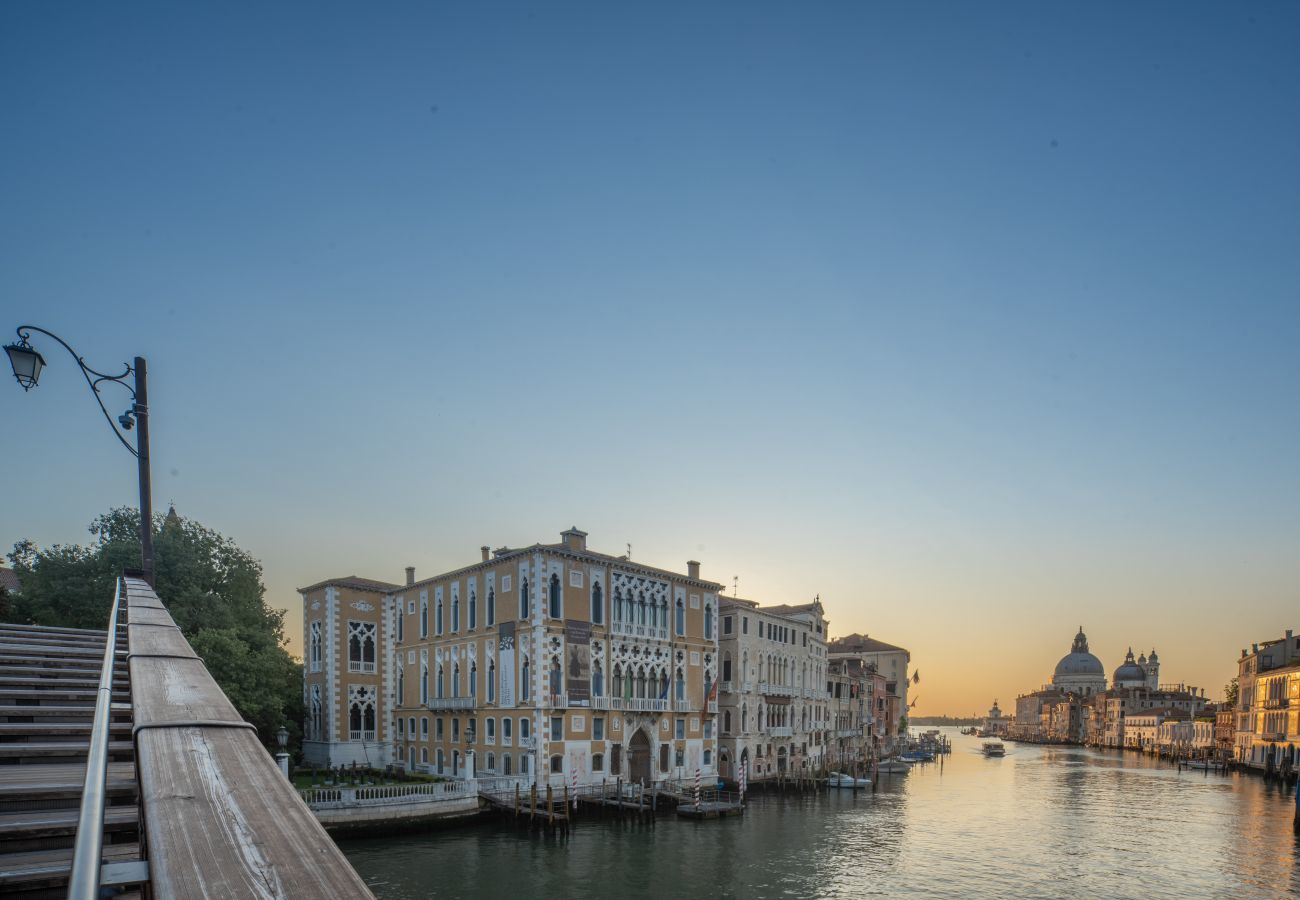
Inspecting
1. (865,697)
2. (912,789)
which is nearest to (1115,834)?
(912,789)

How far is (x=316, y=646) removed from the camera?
43344 millimetres

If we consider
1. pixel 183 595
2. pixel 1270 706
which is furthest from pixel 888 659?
pixel 183 595

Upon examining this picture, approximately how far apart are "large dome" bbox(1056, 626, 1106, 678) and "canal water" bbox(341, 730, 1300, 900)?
149408 millimetres

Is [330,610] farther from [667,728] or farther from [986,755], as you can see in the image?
[986,755]

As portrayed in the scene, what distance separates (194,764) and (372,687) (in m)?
45.3

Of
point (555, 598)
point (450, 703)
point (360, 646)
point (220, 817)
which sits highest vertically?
point (220, 817)

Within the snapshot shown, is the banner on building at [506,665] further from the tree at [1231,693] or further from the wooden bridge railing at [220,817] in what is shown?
the tree at [1231,693]

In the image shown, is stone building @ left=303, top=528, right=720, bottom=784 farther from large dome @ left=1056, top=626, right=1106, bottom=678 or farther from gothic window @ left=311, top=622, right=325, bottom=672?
large dome @ left=1056, top=626, right=1106, bottom=678

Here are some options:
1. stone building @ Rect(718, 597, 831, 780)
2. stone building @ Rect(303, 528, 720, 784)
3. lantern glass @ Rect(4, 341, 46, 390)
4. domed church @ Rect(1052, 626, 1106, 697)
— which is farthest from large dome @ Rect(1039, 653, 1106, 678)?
lantern glass @ Rect(4, 341, 46, 390)

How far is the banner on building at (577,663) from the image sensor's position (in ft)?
119

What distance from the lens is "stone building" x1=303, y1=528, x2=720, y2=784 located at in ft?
118

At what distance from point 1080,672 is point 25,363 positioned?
204759 mm

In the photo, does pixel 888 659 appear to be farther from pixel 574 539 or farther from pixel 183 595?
pixel 183 595

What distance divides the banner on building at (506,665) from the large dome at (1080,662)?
178886mm
